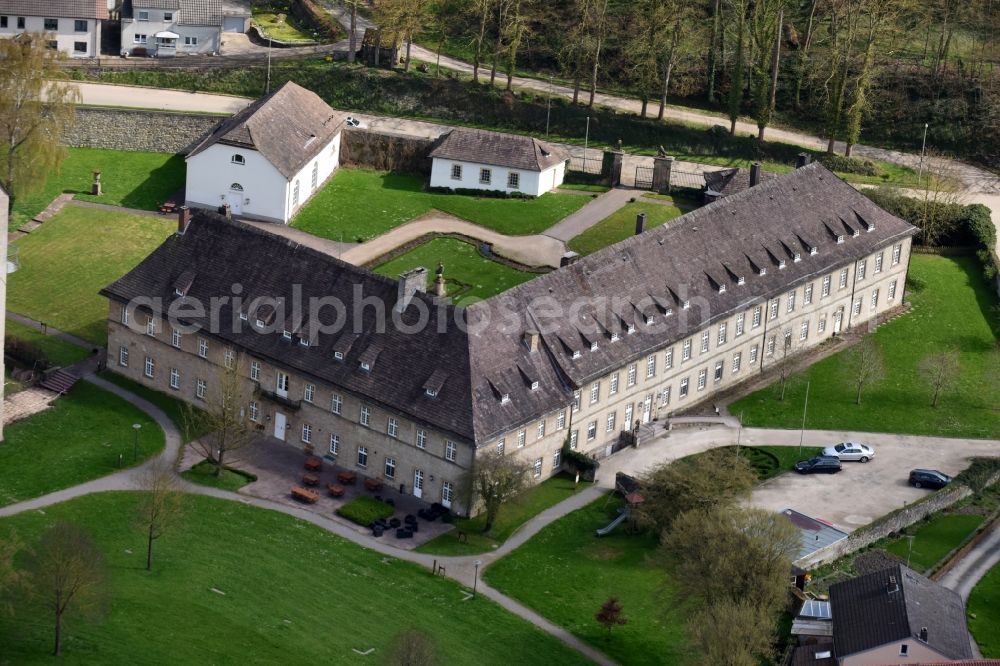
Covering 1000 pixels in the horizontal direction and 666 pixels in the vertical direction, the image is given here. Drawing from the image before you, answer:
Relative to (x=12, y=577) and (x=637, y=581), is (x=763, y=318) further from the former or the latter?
(x=12, y=577)

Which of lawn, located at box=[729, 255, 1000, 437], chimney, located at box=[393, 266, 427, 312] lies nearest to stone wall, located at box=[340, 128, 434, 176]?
lawn, located at box=[729, 255, 1000, 437]

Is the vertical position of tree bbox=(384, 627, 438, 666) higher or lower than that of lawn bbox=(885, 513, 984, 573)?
higher

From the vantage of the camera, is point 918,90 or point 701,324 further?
point 918,90

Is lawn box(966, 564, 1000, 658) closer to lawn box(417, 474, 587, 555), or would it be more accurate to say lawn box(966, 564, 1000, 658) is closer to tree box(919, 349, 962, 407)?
tree box(919, 349, 962, 407)

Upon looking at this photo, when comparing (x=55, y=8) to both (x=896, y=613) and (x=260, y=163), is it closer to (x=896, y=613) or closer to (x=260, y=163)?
(x=260, y=163)

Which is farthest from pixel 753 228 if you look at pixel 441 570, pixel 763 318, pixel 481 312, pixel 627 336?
pixel 441 570
